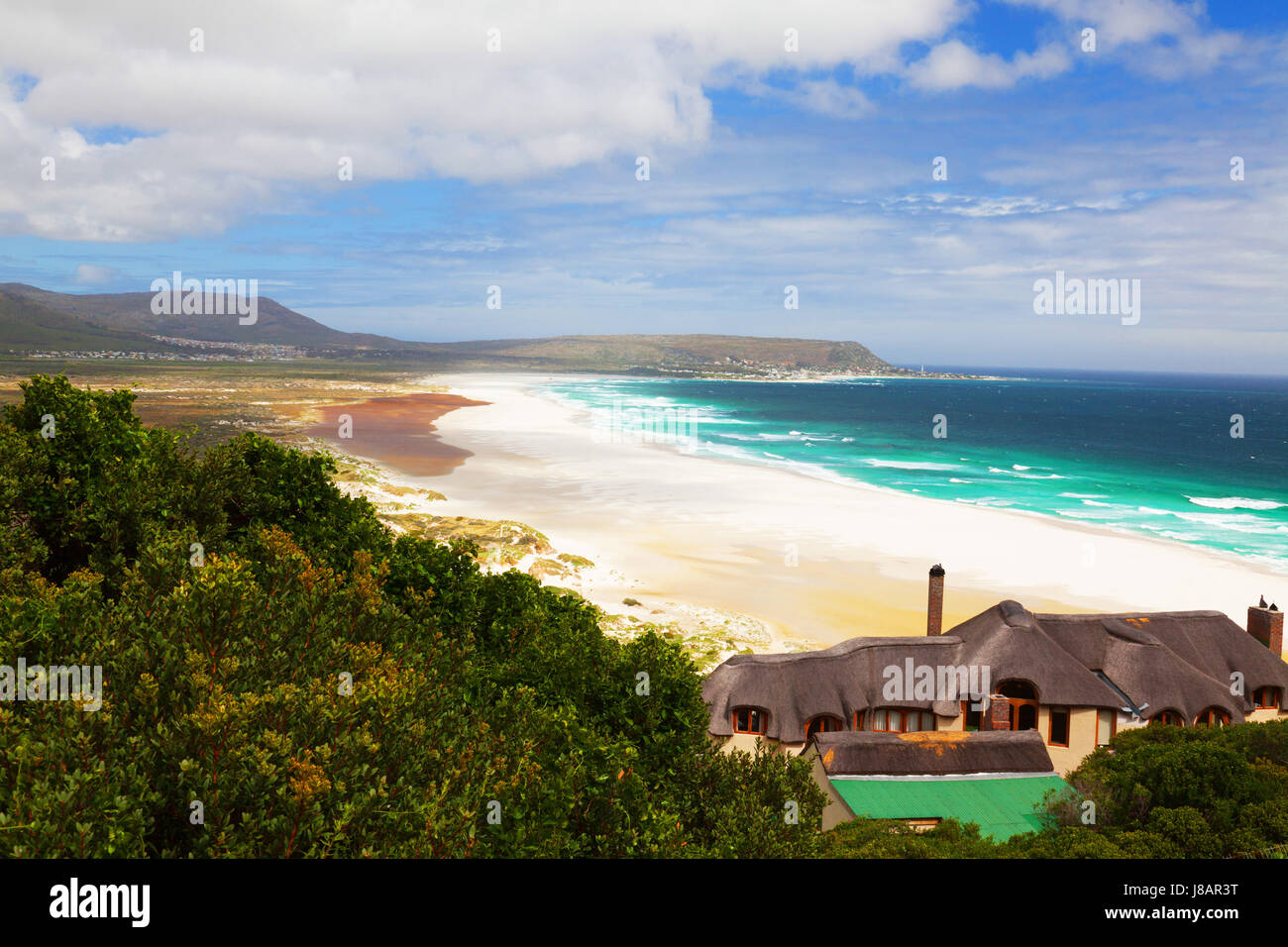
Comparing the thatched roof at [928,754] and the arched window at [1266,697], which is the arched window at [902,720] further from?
the arched window at [1266,697]

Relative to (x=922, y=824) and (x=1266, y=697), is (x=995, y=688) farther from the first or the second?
(x=1266, y=697)

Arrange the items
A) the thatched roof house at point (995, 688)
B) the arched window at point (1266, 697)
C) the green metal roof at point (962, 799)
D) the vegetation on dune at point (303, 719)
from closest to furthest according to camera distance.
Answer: the vegetation on dune at point (303, 719), the green metal roof at point (962, 799), the thatched roof house at point (995, 688), the arched window at point (1266, 697)

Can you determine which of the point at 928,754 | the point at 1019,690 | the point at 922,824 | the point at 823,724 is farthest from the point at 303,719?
the point at 1019,690

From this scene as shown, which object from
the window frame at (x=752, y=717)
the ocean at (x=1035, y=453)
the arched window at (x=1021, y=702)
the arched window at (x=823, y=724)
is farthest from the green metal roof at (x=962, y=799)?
the ocean at (x=1035, y=453)

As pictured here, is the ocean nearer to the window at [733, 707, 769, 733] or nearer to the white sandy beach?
the white sandy beach
